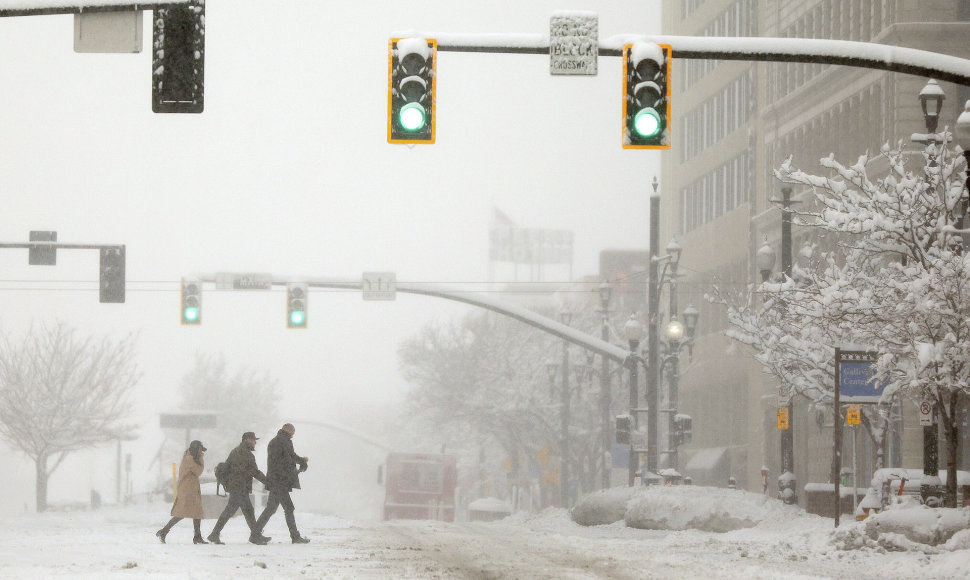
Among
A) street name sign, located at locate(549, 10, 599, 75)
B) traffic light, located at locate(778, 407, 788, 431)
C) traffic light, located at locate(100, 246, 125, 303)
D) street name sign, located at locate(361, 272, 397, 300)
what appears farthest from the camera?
street name sign, located at locate(361, 272, 397, 300)

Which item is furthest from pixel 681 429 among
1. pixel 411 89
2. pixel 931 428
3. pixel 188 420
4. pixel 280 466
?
pixel 411 89

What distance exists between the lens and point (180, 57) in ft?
46.1

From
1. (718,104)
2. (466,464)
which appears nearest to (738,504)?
(718,104)

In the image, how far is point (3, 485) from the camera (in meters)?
173

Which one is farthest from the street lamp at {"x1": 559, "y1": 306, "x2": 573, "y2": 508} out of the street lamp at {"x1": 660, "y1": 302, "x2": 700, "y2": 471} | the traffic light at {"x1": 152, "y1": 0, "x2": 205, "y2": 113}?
the traffic light at {"x1": 152, "y1": 0, "x2": 205, "y2": 113}

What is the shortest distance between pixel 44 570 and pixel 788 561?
8705 mm

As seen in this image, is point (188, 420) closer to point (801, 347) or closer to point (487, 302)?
point (487, 302)

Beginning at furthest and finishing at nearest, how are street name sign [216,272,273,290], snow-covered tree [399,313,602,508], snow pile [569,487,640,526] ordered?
snow-covered tree [399,313,602,508] < street name sign [216,272,273,290] < snow pile [569,487,640,526]

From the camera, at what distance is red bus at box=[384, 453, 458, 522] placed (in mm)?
58250

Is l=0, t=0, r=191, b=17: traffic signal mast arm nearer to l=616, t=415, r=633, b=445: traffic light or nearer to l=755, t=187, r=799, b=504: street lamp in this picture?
l=755, t=187, r=799, b=504: street lamp

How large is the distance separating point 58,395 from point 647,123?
55270mm

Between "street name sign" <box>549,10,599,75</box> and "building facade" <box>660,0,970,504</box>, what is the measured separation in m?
26.1

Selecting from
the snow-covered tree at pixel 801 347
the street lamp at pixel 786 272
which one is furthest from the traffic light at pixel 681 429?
the street lamp at pixel 786 272

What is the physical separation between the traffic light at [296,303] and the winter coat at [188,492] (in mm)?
13194
